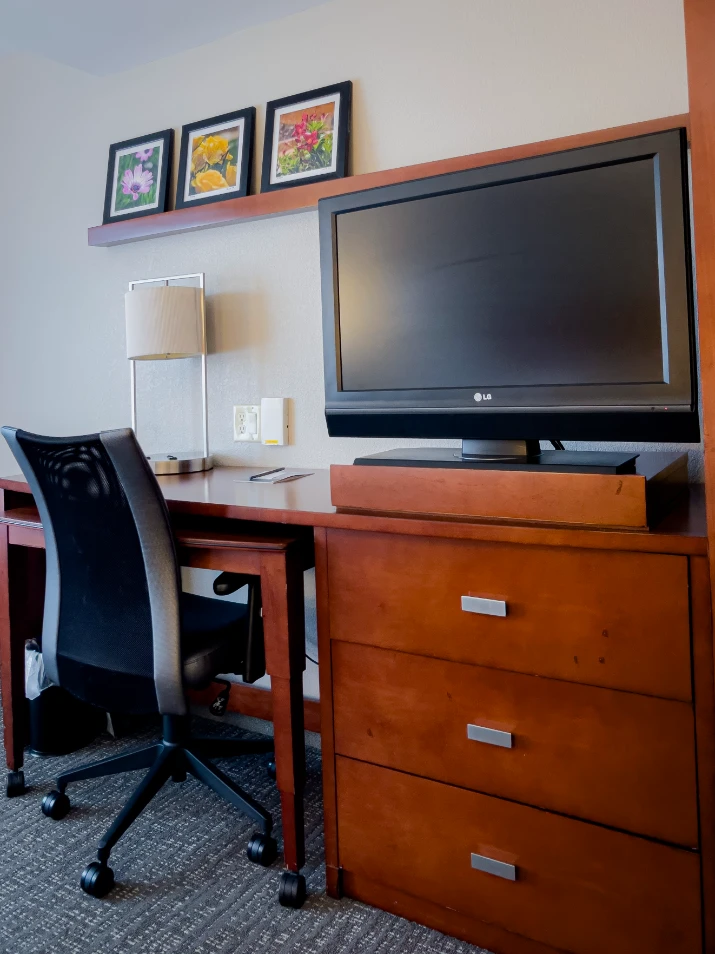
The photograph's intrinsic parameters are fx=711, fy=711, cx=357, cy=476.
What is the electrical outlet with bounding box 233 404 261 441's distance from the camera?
2.18m

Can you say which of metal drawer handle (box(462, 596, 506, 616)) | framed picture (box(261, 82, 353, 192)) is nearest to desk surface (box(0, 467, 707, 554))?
metal drawer handle (box(462, 596, 506, 616))

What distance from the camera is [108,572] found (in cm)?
151

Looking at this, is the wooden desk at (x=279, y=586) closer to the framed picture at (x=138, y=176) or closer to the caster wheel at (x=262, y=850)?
the caster wheel at (x=262, y=850)

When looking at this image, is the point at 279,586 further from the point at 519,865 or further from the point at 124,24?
the point at 124,24

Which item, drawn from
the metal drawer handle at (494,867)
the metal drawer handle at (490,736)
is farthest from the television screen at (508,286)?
the metal drawer handle at (494,867)

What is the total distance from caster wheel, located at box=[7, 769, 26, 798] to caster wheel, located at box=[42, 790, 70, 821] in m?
0.14

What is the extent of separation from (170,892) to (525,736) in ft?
2.79

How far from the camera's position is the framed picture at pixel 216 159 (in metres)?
2.12

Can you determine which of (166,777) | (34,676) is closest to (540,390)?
(166,777)

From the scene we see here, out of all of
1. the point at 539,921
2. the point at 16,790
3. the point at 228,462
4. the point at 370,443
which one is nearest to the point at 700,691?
the point at 539,921

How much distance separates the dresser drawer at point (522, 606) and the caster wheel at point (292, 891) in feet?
1.71

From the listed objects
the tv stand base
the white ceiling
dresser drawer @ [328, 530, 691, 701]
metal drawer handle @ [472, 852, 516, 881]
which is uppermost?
the white ceiling

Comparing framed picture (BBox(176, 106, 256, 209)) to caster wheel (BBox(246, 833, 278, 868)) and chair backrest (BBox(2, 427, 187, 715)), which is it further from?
caster wheel (BBox(246, 833, 278, 868))

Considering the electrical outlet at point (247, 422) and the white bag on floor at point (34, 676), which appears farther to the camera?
the electrical outlet at point (247, 422)
